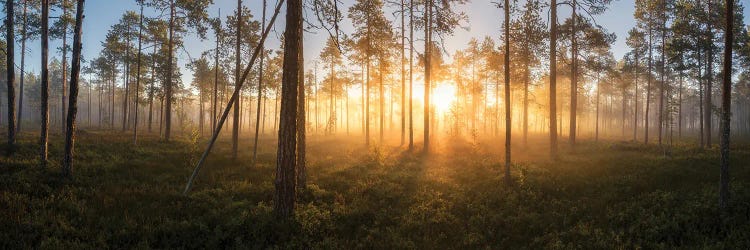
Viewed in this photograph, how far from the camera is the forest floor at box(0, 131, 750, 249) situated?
22.9 ft

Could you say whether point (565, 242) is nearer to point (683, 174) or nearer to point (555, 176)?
point (555, 176)

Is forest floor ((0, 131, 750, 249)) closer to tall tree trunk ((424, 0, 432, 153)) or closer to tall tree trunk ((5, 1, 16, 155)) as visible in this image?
tall tree trunk ((5, 1, 16, 155))

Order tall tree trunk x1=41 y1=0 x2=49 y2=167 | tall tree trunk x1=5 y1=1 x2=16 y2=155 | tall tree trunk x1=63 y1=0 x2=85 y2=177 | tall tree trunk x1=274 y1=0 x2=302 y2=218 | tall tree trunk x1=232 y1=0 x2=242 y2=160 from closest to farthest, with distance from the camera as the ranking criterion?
tall tree trunk x1=274 y1=0 x2=302 y2=218 → tall tree trunk x1=63 y1=0 x2=85 y2=177 → tall tree trunk x1=41 y1=0 x2=49 y2=167 → tall tree trunk x1=5 y1=1 x2=16 y2=155 → tall tree trunk x1=232 y1=0 x2=242 y2=160

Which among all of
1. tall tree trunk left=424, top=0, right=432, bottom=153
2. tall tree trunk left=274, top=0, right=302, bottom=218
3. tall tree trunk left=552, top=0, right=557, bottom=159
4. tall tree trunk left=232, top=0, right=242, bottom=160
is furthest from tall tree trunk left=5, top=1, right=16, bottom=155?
tall tree trunk left=552, top=0, right=557, bottom=159

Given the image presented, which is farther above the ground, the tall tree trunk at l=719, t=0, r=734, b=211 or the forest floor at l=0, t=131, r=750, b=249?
the tall tree trunk at l=719, t=0, r=734, b=211

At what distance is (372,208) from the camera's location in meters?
9.60

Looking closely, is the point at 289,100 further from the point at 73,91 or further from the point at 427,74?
the point at 427,74

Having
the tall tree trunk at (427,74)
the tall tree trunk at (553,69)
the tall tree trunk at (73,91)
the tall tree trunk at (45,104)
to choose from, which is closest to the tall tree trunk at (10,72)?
the tall tree trunk at (45,104)

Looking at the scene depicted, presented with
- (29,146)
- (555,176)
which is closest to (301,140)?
(555,176)

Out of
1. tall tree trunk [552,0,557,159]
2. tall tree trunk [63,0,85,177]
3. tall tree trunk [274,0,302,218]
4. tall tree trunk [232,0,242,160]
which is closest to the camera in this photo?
tall tree trunk [274,0,302,218]

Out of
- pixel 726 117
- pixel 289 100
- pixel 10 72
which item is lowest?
pixel 726 117

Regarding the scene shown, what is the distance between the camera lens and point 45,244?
594 centimetres

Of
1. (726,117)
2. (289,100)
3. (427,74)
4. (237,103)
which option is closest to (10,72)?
(237,103)

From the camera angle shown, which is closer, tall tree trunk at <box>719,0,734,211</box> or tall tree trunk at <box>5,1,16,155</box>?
tall tree trunk at <box>719,0,734,211</box>
